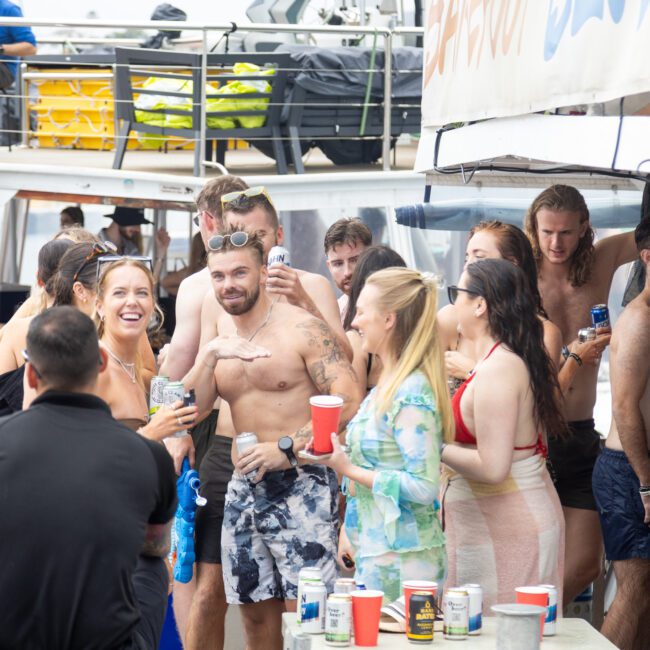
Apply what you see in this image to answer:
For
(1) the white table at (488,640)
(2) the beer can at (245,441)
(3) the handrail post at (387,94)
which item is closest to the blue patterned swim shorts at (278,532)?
(2) the beer can at (245,441)

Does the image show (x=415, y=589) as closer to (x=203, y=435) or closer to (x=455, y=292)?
(x=455, y=292)

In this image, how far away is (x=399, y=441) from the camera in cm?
411

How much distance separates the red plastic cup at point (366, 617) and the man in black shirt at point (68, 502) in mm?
660

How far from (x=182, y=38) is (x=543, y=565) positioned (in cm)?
1107

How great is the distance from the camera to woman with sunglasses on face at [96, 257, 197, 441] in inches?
188

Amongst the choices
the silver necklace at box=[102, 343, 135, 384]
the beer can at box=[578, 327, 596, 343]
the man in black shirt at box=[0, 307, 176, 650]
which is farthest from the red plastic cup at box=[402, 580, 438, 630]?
the beer can at box=[578, 327, 596, 343]

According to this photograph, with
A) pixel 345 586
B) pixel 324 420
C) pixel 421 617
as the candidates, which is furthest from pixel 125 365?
pixel 421 617

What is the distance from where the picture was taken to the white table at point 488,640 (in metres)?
3.66

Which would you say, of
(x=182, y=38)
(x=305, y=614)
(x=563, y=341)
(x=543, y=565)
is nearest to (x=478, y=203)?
(x=563, y=341)

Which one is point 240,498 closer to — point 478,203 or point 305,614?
point 305,614

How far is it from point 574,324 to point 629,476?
94 cm

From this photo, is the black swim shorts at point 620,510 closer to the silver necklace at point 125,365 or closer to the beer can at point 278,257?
the beer can at point 278,257

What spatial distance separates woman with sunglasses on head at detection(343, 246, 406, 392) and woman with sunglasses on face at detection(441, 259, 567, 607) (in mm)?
914

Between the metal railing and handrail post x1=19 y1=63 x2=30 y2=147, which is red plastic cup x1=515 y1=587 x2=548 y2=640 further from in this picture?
handrail post x1=19 y1=63 x2=30 y2=147
